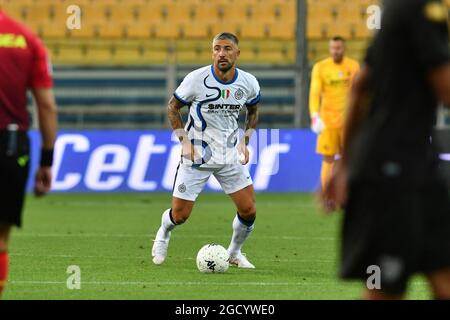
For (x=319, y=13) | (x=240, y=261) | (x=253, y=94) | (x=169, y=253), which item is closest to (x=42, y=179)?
(x=240, y=261)

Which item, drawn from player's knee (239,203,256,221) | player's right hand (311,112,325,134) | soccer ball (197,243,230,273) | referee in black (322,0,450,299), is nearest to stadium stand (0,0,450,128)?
player's right hand (311,112,325,134)

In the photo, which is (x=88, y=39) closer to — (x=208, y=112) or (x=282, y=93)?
(x=282, y=93)

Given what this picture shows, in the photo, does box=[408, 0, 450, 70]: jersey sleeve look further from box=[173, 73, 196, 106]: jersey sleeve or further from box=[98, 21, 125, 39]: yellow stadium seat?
box=[98, 21, 125, 39]: yellow stadium seat

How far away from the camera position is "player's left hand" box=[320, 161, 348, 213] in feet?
15.8

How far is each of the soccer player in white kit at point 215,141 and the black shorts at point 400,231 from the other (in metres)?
5.55

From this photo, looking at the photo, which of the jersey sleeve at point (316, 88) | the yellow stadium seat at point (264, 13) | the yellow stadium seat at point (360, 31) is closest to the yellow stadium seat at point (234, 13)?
the yellow stadium seat at point (264, 13)

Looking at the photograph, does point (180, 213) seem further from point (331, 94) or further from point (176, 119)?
point (331, 94)

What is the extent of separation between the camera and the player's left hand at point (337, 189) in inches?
190

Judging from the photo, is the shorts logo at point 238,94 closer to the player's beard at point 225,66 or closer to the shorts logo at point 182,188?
the player's beard at point 225,66

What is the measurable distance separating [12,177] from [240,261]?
182 inches

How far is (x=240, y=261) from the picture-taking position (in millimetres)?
10367

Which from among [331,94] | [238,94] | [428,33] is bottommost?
[331,94]
